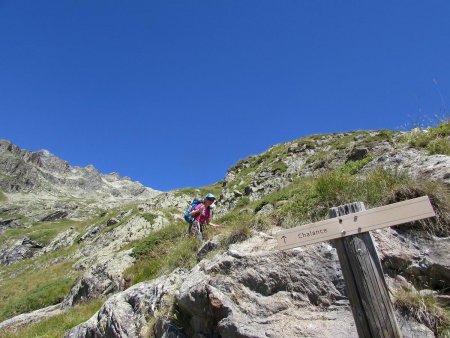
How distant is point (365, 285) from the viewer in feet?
15.1

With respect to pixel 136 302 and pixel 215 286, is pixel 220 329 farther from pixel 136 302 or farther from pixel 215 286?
pixel 136 302

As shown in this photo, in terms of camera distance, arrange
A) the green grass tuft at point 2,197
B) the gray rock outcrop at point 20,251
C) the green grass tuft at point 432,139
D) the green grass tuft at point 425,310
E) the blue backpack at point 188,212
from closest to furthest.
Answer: the green grass tuft at point 425,310 → the green grass tuft at point 432,139 → the blue backpack at point 188,212 → the gray rock outcrop at point 20,251 → the green grass tuft at point 2,197

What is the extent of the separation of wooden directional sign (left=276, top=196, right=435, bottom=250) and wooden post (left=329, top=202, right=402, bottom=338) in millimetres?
122

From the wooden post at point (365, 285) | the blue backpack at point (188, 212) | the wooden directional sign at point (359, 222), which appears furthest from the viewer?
the blue backpack at point (188, 212)

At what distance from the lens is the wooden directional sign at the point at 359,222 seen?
4344 mm

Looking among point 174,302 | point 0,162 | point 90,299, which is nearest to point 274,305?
point 174,302

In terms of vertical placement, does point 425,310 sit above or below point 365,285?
below

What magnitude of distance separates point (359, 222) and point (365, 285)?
2.44 feet

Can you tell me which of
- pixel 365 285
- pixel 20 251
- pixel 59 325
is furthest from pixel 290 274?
pixel 20 251

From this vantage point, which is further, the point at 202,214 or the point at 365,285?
the point at 202,214

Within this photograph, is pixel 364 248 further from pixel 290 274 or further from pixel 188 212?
pixel 188 212

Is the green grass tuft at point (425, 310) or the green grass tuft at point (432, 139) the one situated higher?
the green grass tuft at point (432, 139)

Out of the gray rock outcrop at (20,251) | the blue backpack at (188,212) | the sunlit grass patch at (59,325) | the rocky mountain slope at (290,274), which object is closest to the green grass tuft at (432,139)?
the rocky mountain slope at (290,274)

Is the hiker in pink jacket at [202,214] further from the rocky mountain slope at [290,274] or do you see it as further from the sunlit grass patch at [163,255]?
the rocky mountain slope at [290,274]
